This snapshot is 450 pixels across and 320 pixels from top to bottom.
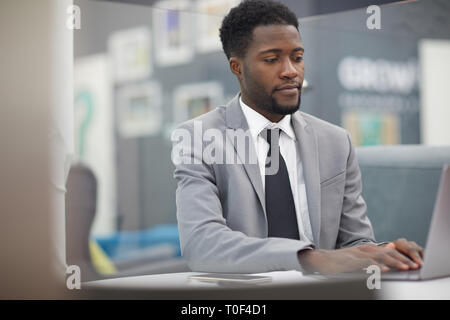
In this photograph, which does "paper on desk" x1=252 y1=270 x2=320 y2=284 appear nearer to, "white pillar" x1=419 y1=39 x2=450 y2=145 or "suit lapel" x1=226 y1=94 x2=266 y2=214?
"suit lapel" x1=226 y1=94 x2=266 y2=214

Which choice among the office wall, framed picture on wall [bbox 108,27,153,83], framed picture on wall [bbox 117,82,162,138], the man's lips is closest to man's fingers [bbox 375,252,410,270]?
the man's lips

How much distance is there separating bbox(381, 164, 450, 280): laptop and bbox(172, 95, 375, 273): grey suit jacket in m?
0.24

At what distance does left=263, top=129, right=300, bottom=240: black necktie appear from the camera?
1276 millimetres

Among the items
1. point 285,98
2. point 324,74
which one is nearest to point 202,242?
point 285,98

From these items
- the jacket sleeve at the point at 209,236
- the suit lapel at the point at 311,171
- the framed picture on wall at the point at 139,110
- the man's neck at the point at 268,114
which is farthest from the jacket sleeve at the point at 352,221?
the framed picture on wall at the point at 139,110

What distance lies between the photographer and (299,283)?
88 centimetres

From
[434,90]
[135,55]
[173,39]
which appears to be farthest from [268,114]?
[434,90]

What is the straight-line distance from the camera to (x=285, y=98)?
1.30 m

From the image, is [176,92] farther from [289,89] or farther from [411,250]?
[411,250]

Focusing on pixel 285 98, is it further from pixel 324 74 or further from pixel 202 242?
pixel 324 74

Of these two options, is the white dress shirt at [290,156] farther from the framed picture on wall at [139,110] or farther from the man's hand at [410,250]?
the framed picture on wall at [139,110]

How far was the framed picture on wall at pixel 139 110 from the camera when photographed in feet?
15.6

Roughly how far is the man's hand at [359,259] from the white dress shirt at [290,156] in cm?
34
